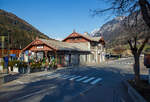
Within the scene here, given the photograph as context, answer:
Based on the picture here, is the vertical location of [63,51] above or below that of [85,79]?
above

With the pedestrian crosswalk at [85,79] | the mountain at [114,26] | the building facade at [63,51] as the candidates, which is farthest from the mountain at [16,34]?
the mountain at [114,26]

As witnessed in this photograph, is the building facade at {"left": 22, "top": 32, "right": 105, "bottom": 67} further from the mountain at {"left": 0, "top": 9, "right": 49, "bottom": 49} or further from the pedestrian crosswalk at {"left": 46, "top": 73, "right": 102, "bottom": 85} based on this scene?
the pedestrian crosswalk at {"left": 46, "top": 73, "right": 102, "bottom": 85}

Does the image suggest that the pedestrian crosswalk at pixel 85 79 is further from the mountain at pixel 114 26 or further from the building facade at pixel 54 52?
the building facade at pixel 54 52

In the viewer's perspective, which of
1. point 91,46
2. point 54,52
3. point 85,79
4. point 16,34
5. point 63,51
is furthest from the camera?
point 16,34

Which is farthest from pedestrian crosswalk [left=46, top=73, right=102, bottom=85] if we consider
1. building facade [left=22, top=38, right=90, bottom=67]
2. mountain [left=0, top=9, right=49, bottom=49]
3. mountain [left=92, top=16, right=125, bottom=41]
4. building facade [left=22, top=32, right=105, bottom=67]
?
mountain [left=0, top=9, right=49, bottom=49]

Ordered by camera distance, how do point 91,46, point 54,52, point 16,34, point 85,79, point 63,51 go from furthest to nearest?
point 16,34
point 91,46
point 63,51
point 54,52
point 85,79

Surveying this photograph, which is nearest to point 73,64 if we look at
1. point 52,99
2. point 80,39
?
point 80,39

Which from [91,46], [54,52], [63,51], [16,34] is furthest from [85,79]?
[16,34]

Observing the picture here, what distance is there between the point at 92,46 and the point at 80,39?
4.00 m

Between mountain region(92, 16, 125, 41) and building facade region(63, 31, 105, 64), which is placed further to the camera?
building facade region(63, 31, 105, 64)

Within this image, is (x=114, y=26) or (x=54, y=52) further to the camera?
(x=54, y=52)

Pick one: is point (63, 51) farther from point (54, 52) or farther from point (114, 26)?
point (114, 26)

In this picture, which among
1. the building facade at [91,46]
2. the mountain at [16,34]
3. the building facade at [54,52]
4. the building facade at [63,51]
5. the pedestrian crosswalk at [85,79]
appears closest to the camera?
the pedestrian crosswalk at [85,79]

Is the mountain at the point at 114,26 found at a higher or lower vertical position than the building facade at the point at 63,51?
higher
